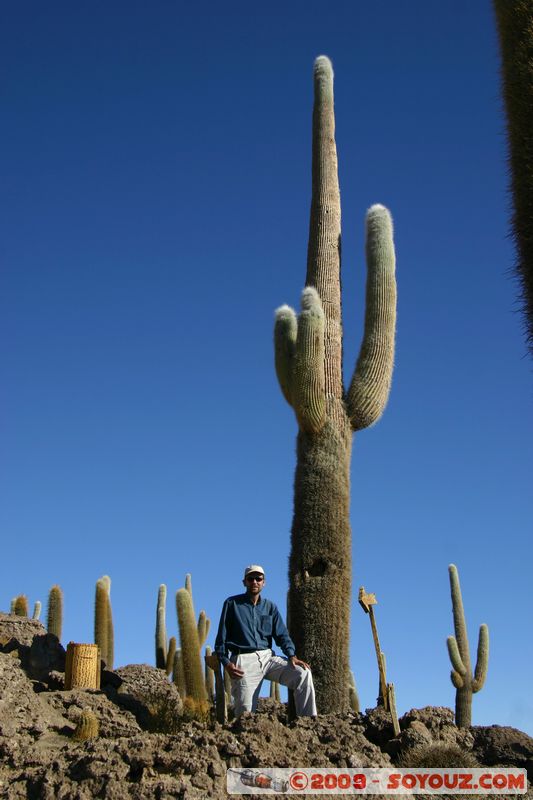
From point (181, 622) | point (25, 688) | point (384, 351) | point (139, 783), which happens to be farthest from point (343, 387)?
point (139, 783)

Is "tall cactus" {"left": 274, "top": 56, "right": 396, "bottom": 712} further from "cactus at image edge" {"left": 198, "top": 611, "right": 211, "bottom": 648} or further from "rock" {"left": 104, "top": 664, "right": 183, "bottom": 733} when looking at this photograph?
"cactus at image edge" {"left": 198, "top": 611, "right": 211, "bottom": 648}

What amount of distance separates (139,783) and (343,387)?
625cm

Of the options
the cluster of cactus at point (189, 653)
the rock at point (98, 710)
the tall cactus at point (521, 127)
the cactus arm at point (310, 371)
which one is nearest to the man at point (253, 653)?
the rock at point (98, 710)

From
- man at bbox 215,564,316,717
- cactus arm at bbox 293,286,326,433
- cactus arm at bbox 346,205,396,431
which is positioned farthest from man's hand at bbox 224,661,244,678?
cactus arm at bbox 346,205,396,431

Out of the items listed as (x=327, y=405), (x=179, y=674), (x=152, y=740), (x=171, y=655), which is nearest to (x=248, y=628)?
(x=152, y=740)

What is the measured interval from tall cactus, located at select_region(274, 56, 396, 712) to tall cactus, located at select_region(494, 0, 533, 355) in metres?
4.30

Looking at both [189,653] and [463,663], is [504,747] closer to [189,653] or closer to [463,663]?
[189,653]

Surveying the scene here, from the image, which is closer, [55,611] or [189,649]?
[189,649]

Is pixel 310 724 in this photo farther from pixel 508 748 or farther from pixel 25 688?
pixel 25 688

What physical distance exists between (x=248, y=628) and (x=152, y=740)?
130 centimetres

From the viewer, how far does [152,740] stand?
6.71 m

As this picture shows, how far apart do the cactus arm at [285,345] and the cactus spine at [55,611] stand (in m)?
5.30

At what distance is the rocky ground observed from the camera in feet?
20.6

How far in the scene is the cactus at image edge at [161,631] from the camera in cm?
1553
